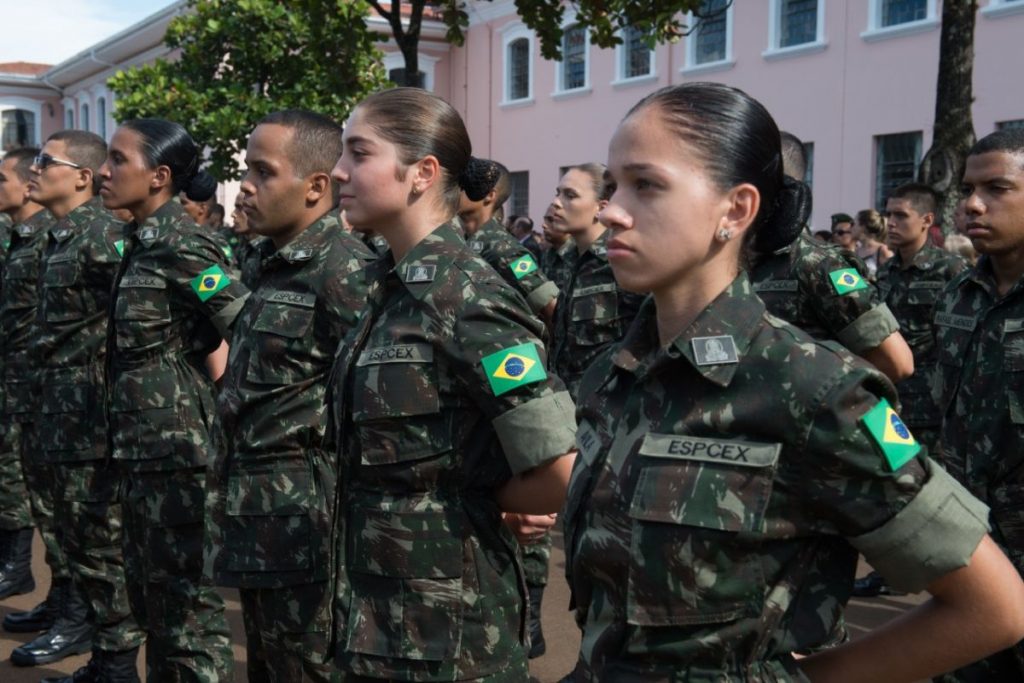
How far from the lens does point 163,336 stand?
13.8 ft

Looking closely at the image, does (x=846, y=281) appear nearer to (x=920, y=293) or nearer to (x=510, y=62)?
(x=920, y=293)

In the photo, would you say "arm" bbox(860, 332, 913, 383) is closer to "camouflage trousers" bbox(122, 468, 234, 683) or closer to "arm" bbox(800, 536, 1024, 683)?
"camouflage trousers" bbox(122, 468, 234, 683)

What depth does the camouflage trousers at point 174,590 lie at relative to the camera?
3.90 metres

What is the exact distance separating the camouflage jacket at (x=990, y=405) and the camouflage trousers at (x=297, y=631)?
215 centimetres

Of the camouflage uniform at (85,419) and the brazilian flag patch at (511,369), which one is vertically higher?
the brazilian flag patch at (511,369)

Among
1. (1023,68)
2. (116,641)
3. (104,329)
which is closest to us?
(116,641)

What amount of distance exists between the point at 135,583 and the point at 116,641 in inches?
20.4

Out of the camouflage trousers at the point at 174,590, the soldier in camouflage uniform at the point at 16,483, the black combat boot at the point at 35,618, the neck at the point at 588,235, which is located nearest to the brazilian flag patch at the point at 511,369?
the camouflage trousers at the point at 174,590

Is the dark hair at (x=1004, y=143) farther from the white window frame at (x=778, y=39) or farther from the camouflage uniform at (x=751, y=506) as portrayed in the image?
the white window frame at (x=778, y=39)

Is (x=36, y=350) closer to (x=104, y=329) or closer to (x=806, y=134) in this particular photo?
(x=104, y=329)

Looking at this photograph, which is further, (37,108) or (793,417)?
(37,108)

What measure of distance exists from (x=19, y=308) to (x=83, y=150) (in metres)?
1.01

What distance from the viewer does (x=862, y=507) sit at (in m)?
1.63

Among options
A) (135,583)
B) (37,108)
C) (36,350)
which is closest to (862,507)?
(135,583)
